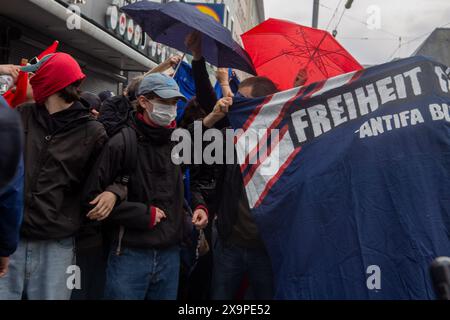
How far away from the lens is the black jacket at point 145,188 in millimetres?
2248

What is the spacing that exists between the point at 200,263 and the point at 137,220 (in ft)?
3.28

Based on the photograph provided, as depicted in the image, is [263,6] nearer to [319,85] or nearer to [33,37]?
[33,37]

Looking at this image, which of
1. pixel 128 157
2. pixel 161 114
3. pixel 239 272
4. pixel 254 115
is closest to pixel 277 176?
pixel 254 115

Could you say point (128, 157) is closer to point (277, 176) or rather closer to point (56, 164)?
point (56, 164)

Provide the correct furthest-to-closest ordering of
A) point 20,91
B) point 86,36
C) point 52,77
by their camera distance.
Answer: point 86,36 → point 20,91 → point 52,77

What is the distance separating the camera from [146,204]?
7.75 ft

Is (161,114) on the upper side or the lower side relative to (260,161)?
upper

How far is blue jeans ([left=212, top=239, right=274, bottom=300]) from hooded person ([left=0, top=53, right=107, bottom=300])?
0.93m

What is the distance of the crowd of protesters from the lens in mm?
2055

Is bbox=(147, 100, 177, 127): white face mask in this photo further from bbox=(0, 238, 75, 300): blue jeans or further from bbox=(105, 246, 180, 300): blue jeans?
bbox=(0, 238, 75, 300): blue jeans

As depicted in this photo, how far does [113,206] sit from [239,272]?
3.08ft

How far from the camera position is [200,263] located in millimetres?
3107

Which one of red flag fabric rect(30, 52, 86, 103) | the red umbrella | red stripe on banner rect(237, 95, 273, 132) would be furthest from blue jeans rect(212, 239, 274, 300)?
the red umbrella

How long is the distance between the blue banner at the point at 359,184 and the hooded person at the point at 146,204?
51 centimetres
